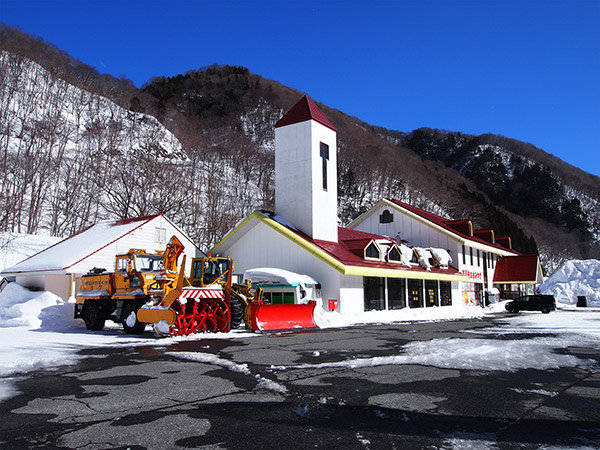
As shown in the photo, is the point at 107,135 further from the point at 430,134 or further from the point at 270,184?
the point at 430,134

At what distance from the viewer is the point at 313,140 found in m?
30.0

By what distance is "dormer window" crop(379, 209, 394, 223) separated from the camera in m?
45.7

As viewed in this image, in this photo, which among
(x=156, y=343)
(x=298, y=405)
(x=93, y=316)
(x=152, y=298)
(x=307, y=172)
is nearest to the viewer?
(x=298, y=405)

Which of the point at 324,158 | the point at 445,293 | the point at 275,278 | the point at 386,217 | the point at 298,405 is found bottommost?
the point at 298,405

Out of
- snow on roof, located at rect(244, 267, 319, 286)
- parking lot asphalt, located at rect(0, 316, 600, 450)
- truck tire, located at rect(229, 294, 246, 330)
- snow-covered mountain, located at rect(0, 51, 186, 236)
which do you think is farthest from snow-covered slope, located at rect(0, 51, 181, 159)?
parking lot asphalt, located at rect(0, 316, 600, 450)

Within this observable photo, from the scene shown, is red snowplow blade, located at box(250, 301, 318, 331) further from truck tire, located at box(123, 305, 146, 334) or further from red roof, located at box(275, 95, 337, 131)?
red roof, located at box(275, 95, 337, 131)

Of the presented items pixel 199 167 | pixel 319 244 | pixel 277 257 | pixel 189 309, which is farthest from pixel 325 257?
pixel 199 167

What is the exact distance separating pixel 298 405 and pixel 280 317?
42.4 feet

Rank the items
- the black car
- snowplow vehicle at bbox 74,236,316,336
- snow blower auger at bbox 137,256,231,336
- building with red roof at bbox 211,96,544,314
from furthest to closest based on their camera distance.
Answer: the black car
building with red roof at bbox 211,96,544,314
snowplow vehicle at bbox 74,236,316,336
snow blower auger at bbox 137,256,231,336

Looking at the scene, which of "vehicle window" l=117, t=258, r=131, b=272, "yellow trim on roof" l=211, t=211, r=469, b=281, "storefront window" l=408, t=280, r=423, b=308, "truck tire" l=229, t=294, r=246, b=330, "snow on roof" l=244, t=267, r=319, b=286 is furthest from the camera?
"storefront window" l=408, t=280, r=423, b=308

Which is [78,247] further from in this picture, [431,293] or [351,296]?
[431,293]

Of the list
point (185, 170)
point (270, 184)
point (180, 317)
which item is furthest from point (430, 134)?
point (180, 317)

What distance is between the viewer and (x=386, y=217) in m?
46.0

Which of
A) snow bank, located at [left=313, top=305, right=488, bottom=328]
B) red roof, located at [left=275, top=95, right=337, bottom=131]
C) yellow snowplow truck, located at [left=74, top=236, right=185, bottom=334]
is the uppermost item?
red roof, located at [left=275, top=95, right=337, bottom=131]
